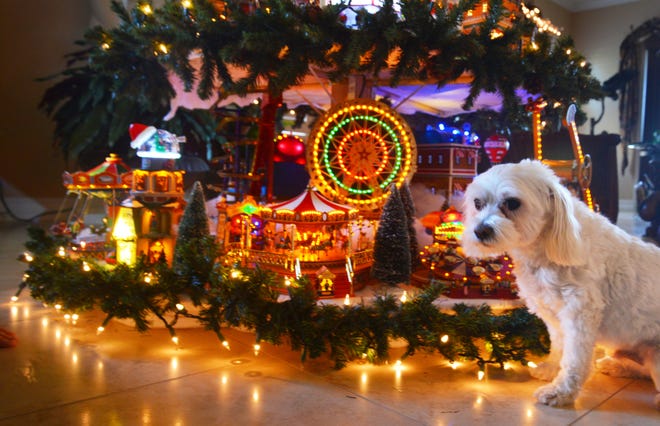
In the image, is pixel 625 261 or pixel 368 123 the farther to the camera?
pixel 368 123

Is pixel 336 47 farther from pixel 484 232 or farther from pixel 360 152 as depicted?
pixel 484 232

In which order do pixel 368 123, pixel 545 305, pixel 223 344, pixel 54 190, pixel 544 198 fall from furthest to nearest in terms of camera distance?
pixel 54 190 < pixel 368 123 < pixel 223 344 < pixel 545 305 < pixel 544 198

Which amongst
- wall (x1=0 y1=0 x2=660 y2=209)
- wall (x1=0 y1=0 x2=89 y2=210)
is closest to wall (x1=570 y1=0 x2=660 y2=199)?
wall (x1=0 y1=0 x2=660 y2=209)

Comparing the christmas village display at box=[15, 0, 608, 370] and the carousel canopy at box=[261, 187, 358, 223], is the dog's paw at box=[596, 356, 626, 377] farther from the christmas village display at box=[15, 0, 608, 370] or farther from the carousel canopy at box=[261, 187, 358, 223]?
the carousel canopy at box=[261, 187, 358, 223]

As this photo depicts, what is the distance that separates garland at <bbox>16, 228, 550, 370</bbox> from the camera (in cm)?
167

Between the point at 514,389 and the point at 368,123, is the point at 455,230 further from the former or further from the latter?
the point at 514,389

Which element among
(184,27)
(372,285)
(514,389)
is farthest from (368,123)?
(514,389)

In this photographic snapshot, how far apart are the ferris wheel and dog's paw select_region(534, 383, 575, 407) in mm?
1431

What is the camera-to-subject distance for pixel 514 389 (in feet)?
5.06

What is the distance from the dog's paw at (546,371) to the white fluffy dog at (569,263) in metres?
0.18

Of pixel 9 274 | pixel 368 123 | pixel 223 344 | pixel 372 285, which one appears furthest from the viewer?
pixel 9 274

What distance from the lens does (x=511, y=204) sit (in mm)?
1354

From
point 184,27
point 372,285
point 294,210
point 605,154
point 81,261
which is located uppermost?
point 184,27

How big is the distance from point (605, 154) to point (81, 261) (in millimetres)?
4067
